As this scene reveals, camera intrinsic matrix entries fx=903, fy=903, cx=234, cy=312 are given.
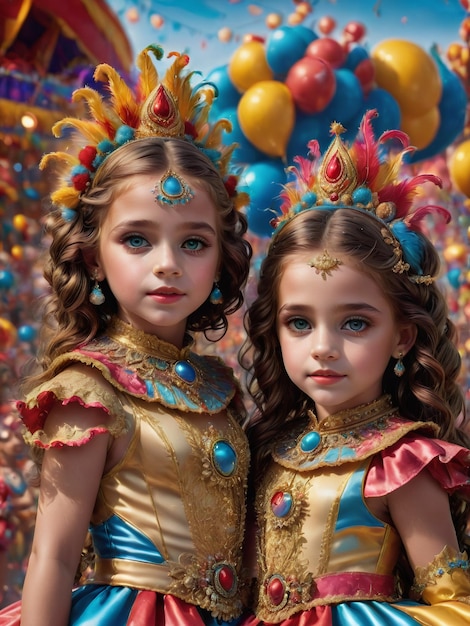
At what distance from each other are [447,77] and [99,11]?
2.81 m

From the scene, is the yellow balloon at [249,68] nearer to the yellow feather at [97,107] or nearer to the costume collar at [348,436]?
the yellow feather at [97,107]

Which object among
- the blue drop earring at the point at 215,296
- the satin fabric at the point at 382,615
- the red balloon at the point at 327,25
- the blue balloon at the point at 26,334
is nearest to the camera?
the satin fabric at the point at 382,615

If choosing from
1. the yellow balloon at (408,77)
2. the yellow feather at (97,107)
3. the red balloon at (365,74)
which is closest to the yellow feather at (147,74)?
the yellow feather at (97,107)

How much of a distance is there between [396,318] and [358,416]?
0.96 feet

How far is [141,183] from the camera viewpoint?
2.48 m

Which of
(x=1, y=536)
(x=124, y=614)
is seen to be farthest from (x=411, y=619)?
(x=1, y=536)

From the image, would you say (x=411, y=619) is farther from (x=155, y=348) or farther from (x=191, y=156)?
(x=191, y=156)

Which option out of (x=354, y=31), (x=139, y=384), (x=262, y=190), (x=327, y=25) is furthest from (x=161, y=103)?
(x=327, y=25)

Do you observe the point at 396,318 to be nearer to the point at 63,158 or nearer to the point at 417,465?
the point at 417,465

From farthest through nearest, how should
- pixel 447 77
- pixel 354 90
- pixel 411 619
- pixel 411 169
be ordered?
pixel 411 169 → pixel 447 77 → pixel 354 90 → pixel 411 619

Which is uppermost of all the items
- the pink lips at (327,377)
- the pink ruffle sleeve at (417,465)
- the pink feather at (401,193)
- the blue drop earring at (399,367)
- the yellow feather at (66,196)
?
the pink feather at (401,193)

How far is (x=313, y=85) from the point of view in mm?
4582

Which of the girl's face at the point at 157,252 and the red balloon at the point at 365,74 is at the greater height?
the red balloon at the point at 365,74

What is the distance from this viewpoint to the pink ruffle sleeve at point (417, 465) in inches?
91.2
